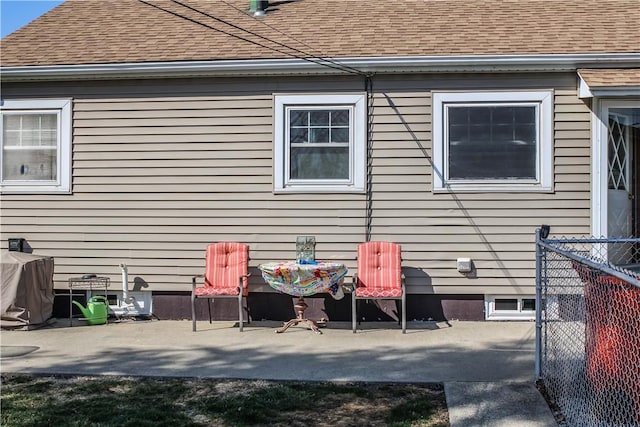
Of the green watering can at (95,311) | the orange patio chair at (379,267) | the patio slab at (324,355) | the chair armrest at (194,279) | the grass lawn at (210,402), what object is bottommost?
the grass lawn at (210,402)

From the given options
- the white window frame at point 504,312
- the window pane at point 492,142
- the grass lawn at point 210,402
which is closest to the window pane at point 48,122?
the grass lawn at point 210,402

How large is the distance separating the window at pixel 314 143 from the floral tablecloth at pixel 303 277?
1159 millimetres

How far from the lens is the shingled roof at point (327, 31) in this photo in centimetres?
757

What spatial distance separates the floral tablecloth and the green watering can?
220 cm

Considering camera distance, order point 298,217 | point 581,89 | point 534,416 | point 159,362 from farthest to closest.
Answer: point 298,217 < point 581,89 < point 159,362 < point 534,416

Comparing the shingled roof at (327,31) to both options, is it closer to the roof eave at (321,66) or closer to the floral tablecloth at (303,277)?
the roof eave at (321,66)

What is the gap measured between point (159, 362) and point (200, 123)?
321cm

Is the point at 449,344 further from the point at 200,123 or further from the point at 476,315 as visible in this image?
the point at 200,123

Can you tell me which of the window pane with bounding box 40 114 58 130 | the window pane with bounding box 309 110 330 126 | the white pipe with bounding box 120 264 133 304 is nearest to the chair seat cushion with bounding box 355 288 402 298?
the window pane with bounding box 309 110 330 126

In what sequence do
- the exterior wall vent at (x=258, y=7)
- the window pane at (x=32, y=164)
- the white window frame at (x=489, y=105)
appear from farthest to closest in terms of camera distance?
the exterior wall vent at (x=258, y=7), the window pane at (x=32, y=164), the white window frame at (x=489, y=105)

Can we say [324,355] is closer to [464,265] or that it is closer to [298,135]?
[464,265]

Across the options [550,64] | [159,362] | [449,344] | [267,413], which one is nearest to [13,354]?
[159,362]

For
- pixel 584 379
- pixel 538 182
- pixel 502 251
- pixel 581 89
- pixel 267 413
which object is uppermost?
pixel 581 89

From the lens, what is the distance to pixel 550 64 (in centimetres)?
720
